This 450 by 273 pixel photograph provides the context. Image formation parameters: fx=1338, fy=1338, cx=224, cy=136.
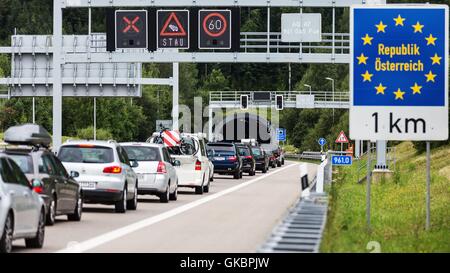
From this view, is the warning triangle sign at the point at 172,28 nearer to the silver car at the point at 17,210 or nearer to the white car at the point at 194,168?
the white car at the point at 194,168

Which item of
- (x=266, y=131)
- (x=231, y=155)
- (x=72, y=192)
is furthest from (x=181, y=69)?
(x=72, y=192)

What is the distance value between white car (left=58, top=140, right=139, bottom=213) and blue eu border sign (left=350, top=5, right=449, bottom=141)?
765 centimetres

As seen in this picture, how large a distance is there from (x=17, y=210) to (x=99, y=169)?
35.5ft

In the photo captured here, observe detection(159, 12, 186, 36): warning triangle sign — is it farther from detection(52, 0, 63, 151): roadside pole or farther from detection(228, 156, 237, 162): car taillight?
detection(228, 156, 237, 162): car taillight

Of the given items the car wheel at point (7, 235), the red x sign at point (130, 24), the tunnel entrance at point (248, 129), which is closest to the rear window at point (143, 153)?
the car wheel at point (7, 235)

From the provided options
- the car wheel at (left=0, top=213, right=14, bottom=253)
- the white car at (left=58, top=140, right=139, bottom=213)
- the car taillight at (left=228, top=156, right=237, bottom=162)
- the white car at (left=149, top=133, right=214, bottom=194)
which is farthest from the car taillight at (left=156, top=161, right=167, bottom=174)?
the car taillight at (left=228, top=156, right=237, bottom=162)

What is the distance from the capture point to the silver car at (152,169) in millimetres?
32969

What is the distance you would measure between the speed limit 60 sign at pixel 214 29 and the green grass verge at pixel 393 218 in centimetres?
936

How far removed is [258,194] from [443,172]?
33.5 ft

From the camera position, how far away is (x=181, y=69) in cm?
19300

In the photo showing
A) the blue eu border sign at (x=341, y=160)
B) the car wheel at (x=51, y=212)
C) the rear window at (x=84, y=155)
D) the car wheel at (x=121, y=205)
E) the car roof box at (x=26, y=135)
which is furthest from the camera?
the blue eu border sign at (x=341, y=160)

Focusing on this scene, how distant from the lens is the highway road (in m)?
18.6

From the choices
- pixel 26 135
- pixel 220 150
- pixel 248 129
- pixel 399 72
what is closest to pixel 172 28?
pixel 220 150

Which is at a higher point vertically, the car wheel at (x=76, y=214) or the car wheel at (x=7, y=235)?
the car wheel at (x=7, y=235)
